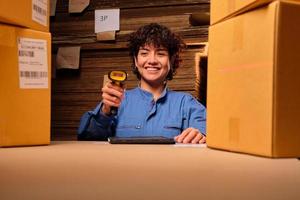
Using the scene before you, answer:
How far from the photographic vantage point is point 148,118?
1.93 metres

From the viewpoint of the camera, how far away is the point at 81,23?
2.17m

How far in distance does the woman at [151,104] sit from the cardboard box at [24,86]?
754 millimetres

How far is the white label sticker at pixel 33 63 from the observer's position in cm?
96

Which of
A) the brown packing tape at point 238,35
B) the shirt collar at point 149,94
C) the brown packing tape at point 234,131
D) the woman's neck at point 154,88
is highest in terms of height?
the brown packing tape at point 238,35

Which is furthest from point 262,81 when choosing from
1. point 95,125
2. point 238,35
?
point 95,125

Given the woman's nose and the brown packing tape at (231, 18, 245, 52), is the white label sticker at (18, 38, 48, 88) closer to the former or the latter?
the brown packing tape at (231, 18, 245, 52)

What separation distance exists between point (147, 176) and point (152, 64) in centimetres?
149

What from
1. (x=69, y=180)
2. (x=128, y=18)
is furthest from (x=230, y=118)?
(x=128, y=18)

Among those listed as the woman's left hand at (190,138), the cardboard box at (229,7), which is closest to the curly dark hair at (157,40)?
the woman's left hand at (190,138)

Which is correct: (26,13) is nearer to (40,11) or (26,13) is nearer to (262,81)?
(40,11)

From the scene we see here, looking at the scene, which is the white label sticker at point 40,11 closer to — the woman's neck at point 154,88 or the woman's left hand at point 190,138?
the woman's left hand at point 190,138

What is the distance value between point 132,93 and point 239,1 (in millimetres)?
1300

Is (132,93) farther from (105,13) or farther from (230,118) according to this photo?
(230,118)

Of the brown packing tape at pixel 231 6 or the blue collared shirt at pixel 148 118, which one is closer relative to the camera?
the brown packing tape at pixel 231 6
